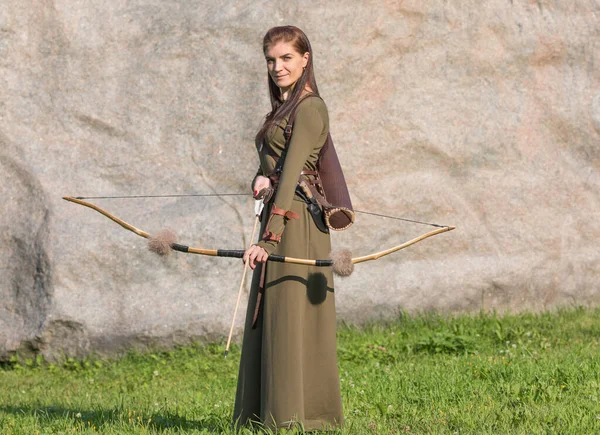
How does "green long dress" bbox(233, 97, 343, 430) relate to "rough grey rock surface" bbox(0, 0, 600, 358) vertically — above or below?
below

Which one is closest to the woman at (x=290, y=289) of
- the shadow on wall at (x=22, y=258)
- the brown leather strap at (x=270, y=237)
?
the brown leather strap at (x=270, y=237)

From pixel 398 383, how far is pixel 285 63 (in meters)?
3.06

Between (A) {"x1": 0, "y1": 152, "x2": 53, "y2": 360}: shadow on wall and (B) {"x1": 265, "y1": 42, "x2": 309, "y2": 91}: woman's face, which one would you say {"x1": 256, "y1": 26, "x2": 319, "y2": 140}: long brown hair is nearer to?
(B) {"x1": 265, "y1": 42, "x2": 309, "y2": 91}: woman's face

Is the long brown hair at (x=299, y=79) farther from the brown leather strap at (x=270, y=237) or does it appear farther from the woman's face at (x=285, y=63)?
the brown leather strap at (x=270, y=237)

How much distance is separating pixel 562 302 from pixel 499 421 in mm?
4702

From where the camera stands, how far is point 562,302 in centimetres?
1038

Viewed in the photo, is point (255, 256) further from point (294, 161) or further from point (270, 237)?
point (294, 161)

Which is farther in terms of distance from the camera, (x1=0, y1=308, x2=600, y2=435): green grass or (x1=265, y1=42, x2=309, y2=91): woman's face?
(x1=0, y1=308, x2=600, y2=435): green grass

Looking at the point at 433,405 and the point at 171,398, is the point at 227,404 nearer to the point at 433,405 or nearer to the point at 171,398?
the point at 171,398

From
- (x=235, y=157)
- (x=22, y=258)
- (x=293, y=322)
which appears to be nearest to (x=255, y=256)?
(x=293, y=322)

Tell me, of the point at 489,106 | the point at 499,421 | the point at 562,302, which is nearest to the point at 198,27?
the point at 489,106

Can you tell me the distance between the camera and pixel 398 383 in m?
7.45

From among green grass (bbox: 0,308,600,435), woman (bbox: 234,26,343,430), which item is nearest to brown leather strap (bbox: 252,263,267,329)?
woman (bbox: 234,26,343,430)

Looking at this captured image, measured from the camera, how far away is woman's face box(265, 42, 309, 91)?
548cm
